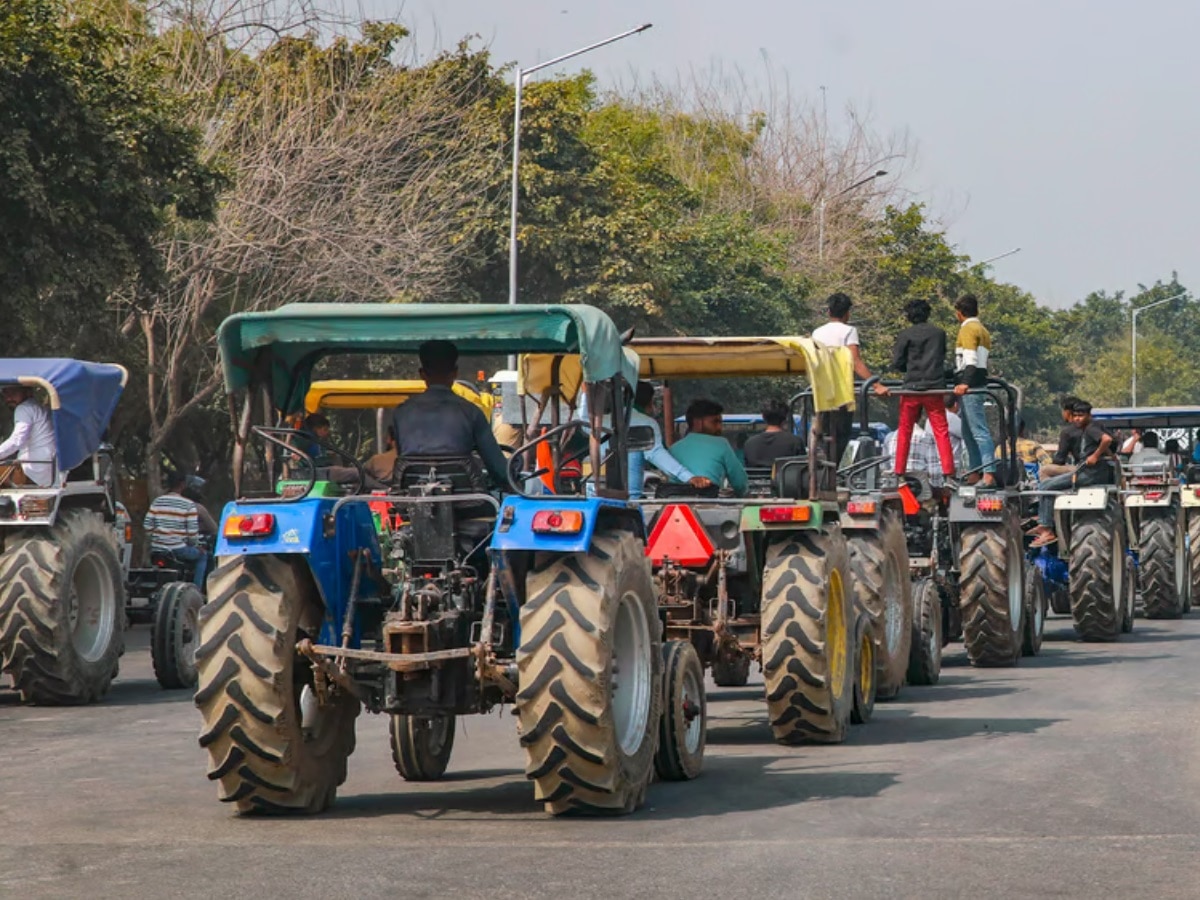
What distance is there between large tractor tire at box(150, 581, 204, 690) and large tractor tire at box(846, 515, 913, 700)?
5194mm

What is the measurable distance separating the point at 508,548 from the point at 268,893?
7.18ft

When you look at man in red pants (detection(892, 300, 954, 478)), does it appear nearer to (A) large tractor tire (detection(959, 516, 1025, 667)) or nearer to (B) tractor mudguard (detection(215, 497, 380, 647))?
(A) large tractor tire (detection(959, 516, 1025, 667))

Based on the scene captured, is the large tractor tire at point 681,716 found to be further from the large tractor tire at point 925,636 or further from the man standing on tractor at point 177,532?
the man standing on tractor at point 177,532

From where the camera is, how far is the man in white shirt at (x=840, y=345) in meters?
14.2

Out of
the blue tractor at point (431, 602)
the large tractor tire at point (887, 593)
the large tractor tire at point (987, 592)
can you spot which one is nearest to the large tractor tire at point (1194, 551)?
the large tractor tire at point (987, 592)

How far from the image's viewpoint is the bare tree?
108 ft

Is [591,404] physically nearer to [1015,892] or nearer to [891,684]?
[1015,892]

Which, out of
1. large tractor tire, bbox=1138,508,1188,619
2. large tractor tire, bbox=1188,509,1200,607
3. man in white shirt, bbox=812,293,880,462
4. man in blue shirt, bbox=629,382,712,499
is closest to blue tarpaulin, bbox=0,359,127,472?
man in blue shirt, bbox=629,382,712,499

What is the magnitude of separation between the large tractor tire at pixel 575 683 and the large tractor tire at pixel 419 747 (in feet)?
5.15

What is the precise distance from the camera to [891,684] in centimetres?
1548

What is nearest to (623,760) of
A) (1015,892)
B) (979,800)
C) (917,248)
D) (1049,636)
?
(979,800)

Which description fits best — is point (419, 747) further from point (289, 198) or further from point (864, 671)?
point (289, 198)

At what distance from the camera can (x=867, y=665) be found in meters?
14.2

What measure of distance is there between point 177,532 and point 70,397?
14.1ft
